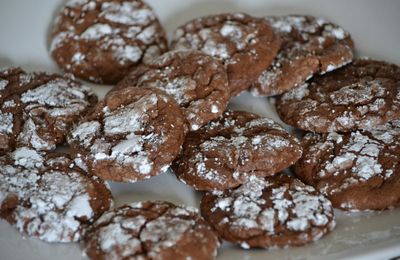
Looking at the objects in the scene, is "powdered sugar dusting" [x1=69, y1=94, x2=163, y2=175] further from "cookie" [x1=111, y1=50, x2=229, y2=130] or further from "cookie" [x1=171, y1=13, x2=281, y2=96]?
"cookie" [x1=171, y1=13, x2=281, y2=96]

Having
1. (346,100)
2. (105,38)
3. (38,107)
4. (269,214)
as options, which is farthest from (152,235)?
(105,38)

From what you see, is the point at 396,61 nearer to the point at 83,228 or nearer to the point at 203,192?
the point at 203,192

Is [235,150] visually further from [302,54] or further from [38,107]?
[38,107]

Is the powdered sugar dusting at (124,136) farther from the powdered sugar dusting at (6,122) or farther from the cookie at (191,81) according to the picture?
the powdered sugar dusting at (6,122)

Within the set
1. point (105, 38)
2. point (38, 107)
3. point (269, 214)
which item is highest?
point (105, 38)

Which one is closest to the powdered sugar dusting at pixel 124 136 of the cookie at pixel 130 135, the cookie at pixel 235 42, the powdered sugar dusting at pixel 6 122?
the cookie at pixel 130 135

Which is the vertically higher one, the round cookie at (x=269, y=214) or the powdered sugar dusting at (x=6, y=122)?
the powdered sugar dusting at (x=6, y=122)
